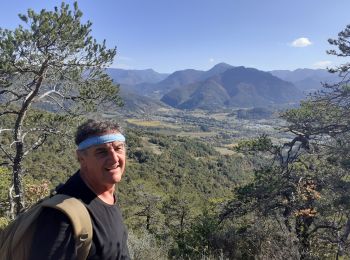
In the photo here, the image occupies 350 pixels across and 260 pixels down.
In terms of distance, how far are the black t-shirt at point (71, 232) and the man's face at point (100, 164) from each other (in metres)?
0.06

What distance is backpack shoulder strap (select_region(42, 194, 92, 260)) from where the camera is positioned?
136cm

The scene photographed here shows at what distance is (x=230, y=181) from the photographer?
5462 centimetres

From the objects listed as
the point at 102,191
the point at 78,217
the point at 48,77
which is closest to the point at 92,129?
the point at 102,191

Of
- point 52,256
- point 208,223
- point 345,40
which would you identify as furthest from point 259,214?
point 52,256

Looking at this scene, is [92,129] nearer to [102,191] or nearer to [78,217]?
[102,191]

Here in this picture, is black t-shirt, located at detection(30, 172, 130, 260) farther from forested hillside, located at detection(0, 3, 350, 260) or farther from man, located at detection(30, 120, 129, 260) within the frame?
forested hillside, located at detection(0, 3, 350, 260)

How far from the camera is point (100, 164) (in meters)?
1.69

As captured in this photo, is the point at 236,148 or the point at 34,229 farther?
the point at 236,148

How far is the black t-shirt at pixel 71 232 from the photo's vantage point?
132 cm

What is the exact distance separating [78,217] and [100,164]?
1.11ft

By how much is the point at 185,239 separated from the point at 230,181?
44923mm

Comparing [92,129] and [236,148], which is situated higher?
[92,129]

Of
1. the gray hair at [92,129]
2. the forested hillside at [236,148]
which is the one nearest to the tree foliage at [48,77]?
the forested hillside at [236,148]

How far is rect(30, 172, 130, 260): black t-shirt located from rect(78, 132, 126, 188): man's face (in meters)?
0.06
